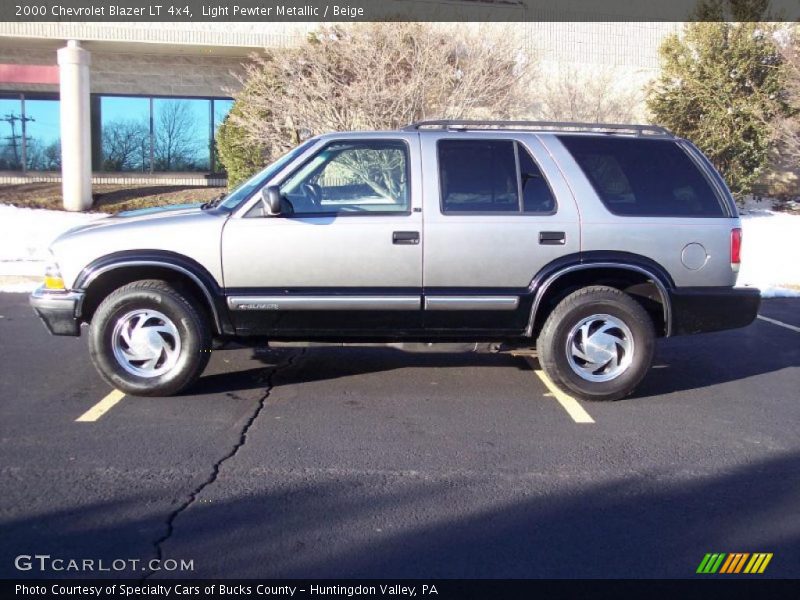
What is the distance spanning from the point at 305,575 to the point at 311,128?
13.7m

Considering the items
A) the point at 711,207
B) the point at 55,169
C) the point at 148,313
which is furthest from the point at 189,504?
the point at 55,169

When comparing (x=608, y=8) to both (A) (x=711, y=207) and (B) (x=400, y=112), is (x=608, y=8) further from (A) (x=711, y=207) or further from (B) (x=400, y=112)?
(A) (x=711, y=207)

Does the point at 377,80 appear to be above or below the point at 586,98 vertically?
below

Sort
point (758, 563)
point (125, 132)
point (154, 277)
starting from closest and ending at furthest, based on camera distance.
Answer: point (758, 563), point (154, 277), point (125, 132)

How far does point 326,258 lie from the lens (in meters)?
5.79

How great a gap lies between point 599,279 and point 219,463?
123 inches

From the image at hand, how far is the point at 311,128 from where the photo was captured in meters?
16.2

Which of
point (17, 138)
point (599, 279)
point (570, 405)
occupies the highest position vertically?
point (17, 138)

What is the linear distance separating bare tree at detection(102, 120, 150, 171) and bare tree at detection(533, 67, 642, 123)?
32.3 ft

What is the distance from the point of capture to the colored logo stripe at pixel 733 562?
3.56m

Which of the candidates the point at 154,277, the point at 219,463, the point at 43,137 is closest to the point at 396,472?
the point at 219,463

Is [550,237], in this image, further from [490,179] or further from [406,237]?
[406,237]

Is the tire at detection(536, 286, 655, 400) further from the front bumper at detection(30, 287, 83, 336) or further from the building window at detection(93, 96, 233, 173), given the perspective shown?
the building window at detection(93, 96, 233, 173)

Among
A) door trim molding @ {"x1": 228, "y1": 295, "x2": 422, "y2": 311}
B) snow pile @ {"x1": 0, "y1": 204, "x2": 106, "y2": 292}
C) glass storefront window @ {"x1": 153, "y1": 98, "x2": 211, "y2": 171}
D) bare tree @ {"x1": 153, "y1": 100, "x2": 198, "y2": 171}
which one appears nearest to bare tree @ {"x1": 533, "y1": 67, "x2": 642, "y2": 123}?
glass storefront window @ {"x1": 153, "y1": 98, "x2": 211, "y2": 171}
